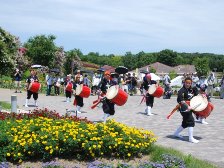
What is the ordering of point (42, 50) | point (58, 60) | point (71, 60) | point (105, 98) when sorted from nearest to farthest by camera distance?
point (105, 98), point (42, 50), point (58, 60), point (71, 60)

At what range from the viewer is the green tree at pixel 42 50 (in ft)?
245

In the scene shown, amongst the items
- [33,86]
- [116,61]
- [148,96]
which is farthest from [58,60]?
[116,61]

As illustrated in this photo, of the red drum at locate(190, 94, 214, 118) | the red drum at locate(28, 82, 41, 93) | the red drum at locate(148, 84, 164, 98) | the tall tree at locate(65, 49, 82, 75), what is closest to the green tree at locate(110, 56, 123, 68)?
the tall tree at locate(65, 49, 82, 75)

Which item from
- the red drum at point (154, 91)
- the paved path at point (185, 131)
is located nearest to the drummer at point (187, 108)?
the paved path at point (185, 131)

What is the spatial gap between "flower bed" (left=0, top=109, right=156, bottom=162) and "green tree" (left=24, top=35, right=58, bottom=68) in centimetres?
6773

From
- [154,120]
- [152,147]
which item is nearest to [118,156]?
[152,147]

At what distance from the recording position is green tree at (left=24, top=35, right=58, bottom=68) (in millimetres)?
74688

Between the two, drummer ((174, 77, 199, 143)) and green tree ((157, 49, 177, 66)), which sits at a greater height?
green tree ((157, 49, 177, 66))

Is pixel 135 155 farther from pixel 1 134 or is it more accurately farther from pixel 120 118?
pixel 120 118

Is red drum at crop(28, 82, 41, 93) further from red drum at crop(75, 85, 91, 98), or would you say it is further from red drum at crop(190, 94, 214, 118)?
red drum at crop(190, 94, 214, 118)

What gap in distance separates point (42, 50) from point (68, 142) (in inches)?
2712

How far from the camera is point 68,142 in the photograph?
23.9 feet

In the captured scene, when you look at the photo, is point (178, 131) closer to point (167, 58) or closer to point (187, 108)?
point (187, 108)

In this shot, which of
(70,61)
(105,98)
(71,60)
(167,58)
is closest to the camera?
(105,98)
